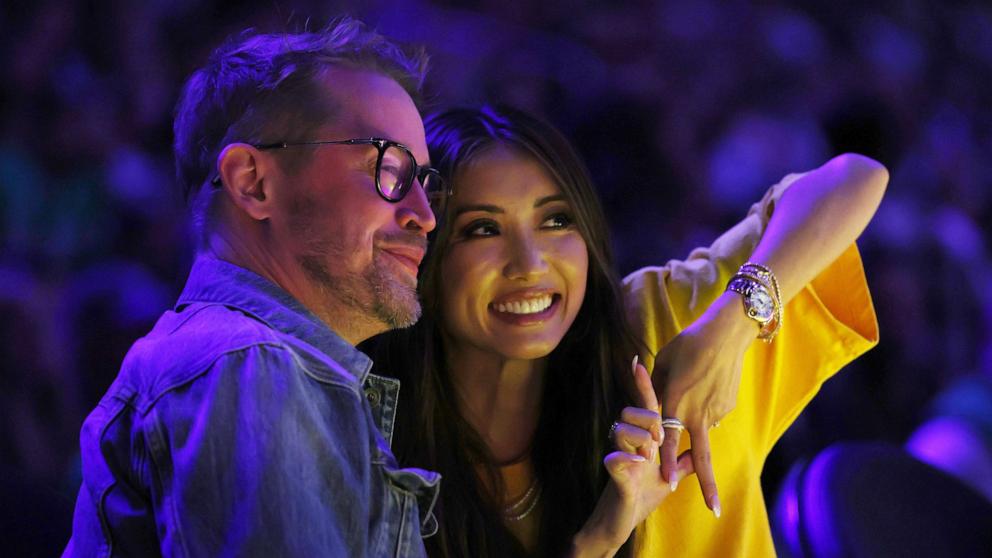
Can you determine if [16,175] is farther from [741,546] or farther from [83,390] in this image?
[741,546]

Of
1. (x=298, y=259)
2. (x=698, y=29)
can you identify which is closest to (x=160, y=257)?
(x=298, y=259)

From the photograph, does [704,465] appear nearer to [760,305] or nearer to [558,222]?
[760,305]

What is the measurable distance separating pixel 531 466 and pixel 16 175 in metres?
1.57

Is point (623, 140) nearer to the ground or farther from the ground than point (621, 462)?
farther from the ground

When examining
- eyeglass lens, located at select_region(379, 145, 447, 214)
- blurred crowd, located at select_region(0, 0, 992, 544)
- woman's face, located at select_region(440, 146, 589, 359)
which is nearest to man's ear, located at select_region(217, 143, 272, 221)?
eyeglass lens, located at select_region(379, 145, 447, 214)

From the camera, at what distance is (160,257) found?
2.79 meters

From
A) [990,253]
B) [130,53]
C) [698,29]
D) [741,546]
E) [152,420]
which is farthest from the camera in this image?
[990,253]

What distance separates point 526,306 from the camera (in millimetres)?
1725

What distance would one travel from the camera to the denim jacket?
0.94m

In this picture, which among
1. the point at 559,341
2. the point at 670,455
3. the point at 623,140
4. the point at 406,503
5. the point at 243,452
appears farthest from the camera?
the point at 623,140

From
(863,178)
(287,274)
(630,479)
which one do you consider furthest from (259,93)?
(863,178)

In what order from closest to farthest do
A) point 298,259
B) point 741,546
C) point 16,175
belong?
point 298,259, point 741,546, point 16,175

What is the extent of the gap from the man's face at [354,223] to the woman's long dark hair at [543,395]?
0.36 m

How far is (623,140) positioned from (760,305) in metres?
2.15
